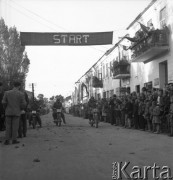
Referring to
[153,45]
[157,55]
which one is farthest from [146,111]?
[157,55]

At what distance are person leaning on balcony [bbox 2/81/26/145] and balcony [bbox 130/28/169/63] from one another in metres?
13.4

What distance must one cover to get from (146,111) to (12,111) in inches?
281

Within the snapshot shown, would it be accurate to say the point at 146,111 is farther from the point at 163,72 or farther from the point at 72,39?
the point at 163,72

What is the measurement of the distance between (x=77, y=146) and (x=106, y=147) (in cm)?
83

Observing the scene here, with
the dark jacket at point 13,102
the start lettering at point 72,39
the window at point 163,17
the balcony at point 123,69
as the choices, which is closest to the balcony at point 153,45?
the window at point 163,17

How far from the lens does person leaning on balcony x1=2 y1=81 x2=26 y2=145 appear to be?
10.7 m

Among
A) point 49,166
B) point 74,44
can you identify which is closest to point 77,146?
point 49,166

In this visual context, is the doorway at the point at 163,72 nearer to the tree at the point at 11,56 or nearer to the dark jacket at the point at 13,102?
the dark jacket at the point at 13,102

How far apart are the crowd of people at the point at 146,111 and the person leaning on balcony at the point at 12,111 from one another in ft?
18.7

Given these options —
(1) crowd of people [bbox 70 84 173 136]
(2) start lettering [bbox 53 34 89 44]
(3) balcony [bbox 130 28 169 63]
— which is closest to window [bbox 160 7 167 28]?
(3) balcony [bbox 130 28 169 63]

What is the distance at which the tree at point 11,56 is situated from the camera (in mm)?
40375

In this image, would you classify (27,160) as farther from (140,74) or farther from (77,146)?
(140,74)

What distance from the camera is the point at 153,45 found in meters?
22.5

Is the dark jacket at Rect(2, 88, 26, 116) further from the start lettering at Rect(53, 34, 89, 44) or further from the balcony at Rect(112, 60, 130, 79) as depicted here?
the balcony at Rect(112, 60, 130, 79)
